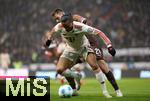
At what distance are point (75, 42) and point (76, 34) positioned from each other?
0.36 m

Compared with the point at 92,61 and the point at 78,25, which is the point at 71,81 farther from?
the point at 78,25

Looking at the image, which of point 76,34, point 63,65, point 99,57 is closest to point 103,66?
point 99,57

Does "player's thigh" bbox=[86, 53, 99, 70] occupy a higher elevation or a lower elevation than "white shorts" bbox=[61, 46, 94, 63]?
lower

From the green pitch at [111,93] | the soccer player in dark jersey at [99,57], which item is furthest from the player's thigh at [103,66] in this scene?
the green pitch at [111,93]

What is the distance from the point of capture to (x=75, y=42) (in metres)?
12.5

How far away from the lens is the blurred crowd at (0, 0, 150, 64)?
3219 cm

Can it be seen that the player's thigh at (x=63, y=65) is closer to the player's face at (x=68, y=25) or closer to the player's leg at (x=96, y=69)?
the player's leg at (x=96, y=69)

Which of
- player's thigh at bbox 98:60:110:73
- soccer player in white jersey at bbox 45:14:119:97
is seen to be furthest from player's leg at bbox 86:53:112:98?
player's thigh at bbox 98:60:110:73

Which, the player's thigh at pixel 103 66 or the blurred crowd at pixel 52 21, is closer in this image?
the player's thigh at pixel 103 66

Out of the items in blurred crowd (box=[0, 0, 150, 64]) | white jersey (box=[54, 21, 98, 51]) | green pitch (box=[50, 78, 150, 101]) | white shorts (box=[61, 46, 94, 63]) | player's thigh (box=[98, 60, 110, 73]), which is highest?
blurred crowd (box=[0, 0, 150, 64])

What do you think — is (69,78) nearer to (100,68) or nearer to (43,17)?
(100,68)

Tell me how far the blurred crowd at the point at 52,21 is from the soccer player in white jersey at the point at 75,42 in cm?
1793

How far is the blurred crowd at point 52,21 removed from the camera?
1267 inches

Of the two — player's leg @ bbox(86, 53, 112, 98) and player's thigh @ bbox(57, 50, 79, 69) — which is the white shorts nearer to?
Answer: player's thigh @ bbox(57, 50, 79, 69)
